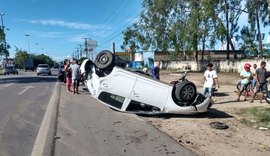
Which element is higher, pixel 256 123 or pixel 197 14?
pixel 197 14

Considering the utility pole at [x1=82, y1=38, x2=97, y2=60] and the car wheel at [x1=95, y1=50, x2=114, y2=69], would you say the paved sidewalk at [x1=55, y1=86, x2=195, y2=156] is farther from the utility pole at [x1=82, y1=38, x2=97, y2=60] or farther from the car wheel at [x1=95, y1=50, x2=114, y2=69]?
the utility pole at [x1=82, y1=38, x2=97, y2=60]

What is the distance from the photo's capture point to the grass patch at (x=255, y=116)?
9.86m

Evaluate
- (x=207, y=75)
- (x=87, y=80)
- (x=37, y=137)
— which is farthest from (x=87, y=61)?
(x=37, y=137)

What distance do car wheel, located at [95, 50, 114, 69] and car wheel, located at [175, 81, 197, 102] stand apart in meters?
2.49

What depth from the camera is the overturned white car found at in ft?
34.7

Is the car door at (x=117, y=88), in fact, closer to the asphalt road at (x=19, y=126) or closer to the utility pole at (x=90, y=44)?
the asphalt road at (x=19, y=126)

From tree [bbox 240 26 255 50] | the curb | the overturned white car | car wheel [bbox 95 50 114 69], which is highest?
tree [bbox 240 26 255 50]

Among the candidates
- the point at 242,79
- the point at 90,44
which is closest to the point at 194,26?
the point at 242,79

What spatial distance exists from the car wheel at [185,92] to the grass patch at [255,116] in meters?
1.58

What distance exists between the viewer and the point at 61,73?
25750 millimetres

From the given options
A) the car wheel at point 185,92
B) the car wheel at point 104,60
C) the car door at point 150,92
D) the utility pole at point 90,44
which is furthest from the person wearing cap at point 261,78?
the utility pole at point 90,44

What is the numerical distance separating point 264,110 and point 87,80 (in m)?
6.01

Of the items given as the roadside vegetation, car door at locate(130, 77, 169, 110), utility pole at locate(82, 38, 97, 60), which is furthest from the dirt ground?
utility pole at locate(82, 38, 97, 60)

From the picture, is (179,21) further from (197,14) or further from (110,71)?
(110,71)
